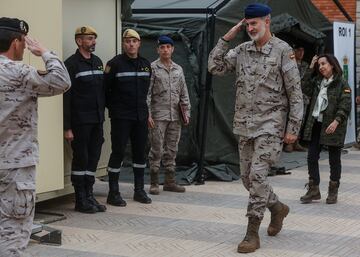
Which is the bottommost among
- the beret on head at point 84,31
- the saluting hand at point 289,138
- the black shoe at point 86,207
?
the black shoe at point 86,207

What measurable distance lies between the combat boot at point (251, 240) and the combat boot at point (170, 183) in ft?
10.1

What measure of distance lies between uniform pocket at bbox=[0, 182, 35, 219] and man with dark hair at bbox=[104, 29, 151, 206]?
3807 millimetres

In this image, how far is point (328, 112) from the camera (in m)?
8.30

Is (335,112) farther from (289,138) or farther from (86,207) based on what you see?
(86,207)

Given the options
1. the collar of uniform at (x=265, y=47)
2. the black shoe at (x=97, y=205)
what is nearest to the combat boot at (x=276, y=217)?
the collar of uniform at (x=265, y=47)

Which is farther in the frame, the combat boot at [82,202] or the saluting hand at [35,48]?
the combat boot at [82,202]

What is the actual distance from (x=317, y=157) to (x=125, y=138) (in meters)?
2.26

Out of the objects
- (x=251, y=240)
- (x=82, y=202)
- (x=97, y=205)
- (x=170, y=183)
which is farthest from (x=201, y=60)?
(x=251, y=240)

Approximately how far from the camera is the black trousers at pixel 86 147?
25.3 ft

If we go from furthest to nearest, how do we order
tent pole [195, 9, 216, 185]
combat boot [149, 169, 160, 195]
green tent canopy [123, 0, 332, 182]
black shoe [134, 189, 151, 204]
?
green tent canopy [123, 0, 332, 182], tent pole [195, 9, 216, 185], combat boot [149, 169, 160, 195], black shoe [134, 189, 151, 204]

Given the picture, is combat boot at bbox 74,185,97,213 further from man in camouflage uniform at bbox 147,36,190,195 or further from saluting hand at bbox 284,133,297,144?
saluting hand at bbox 284,133,297,144

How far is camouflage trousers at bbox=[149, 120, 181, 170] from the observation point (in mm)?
9156

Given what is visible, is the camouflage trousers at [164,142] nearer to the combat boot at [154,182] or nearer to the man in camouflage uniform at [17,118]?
the combat boot at [154,182]

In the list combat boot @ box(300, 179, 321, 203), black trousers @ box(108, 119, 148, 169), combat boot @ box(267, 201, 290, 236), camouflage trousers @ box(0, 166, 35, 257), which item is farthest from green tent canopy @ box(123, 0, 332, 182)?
camouflage trousers @ box(0, 166, 35, 257)
